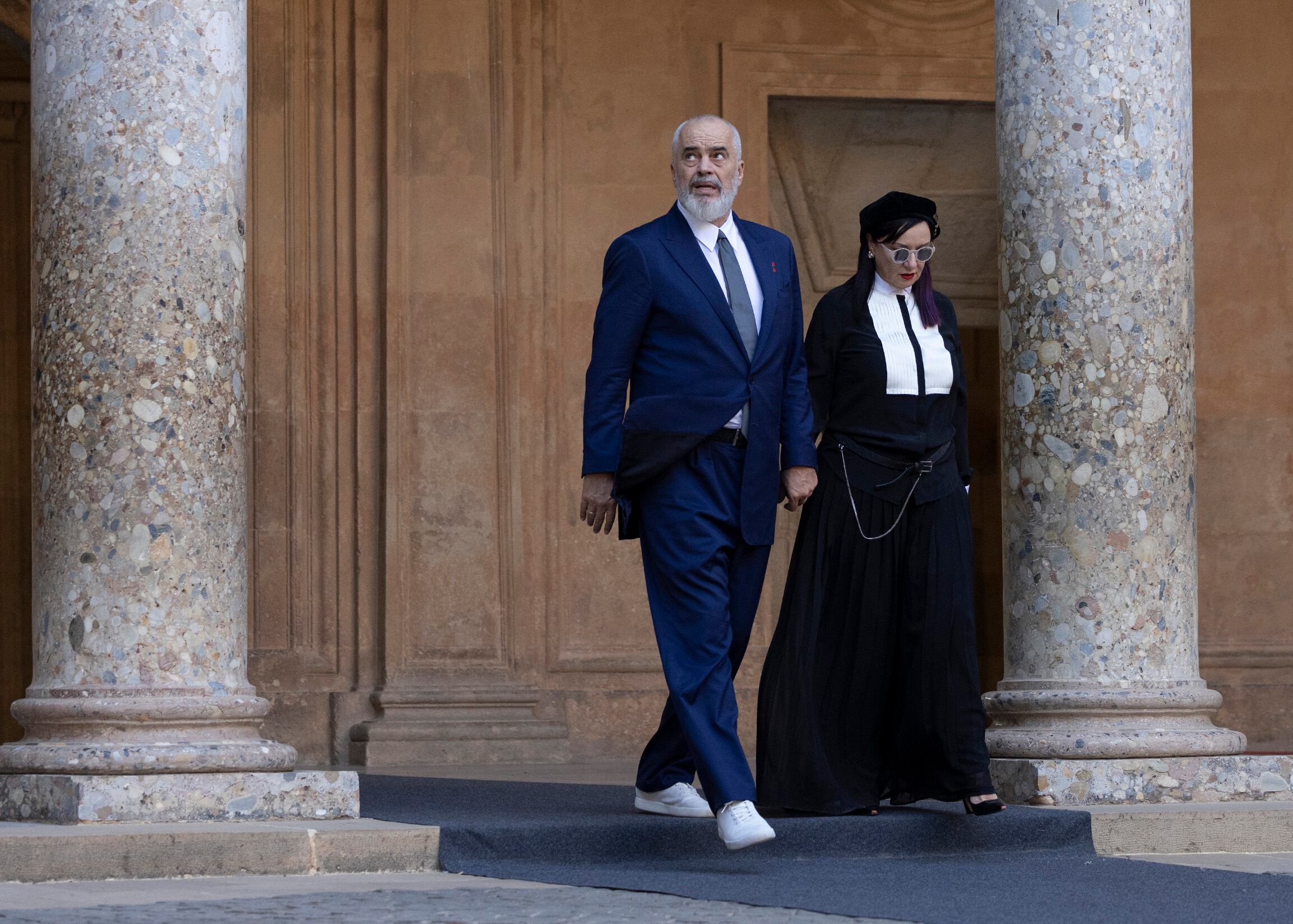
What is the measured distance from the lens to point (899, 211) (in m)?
5.94

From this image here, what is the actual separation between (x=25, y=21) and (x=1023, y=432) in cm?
574

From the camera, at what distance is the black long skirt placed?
579 cm

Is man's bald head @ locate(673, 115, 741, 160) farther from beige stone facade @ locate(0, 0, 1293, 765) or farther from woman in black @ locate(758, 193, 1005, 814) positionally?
beige stone facade @ locate(0, 0, 1293, 765)

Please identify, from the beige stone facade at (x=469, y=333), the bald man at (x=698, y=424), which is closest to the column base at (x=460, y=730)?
the beige stone facade at (x=469, y=333)

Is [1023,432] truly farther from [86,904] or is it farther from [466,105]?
[466,105]

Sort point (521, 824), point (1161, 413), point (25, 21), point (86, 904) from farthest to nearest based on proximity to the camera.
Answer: point (25, 21) → point (1161, 413) → point (521, 824) → point (86, 904)

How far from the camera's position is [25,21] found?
1021 cm

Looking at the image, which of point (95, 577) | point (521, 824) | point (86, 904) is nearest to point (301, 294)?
point (95, 577)

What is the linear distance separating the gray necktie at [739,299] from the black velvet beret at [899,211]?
0.40 metres

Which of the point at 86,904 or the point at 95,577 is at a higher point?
the point at 95,577

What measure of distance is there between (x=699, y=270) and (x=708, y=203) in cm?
18

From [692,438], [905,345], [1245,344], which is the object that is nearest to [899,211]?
[905,345]

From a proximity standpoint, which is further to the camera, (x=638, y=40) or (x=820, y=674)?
(x=638, y=40)

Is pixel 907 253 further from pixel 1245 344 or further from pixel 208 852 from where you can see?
pixel 1245 344
